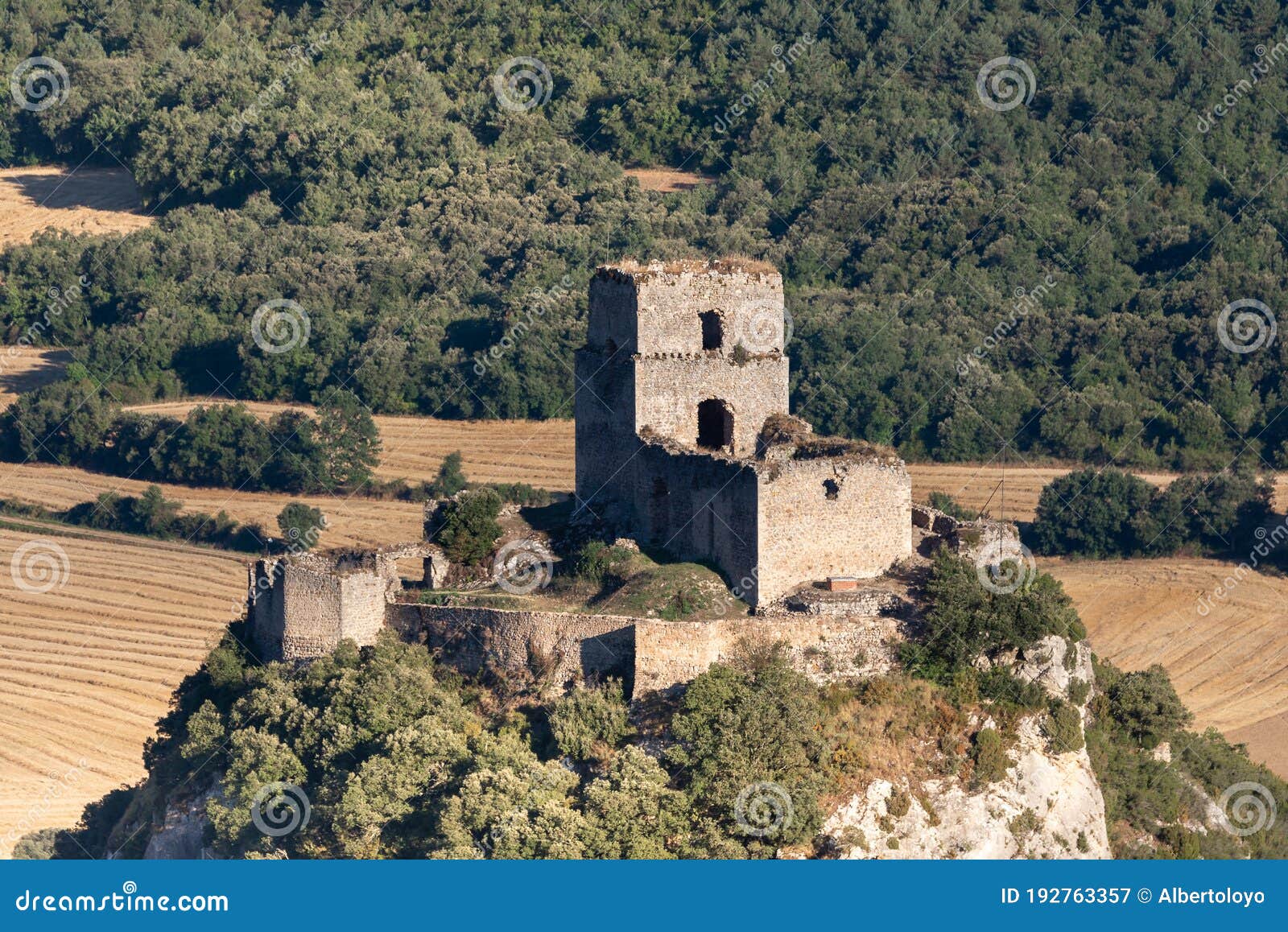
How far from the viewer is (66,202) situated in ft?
315

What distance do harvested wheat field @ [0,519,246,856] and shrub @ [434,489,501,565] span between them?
454 inches

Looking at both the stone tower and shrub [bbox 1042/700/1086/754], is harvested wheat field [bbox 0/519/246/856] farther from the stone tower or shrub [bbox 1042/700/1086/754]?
shrub [bbox 1042/700/1086/754]

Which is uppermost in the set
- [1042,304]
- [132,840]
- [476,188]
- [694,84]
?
[694,84]

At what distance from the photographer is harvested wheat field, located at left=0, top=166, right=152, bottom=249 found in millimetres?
92375

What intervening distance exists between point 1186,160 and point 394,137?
28.0 metres

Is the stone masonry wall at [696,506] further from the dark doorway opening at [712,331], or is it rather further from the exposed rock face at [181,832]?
the exposed rock face at [181,832]

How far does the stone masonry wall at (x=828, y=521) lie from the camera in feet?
132

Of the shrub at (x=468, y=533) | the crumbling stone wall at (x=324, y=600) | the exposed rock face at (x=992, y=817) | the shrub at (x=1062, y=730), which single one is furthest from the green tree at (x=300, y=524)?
the exposed rock face at (x=992, y=817)

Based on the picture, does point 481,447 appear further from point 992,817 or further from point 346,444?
point 992,817

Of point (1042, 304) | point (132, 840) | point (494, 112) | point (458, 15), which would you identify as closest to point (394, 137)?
point (494, 112)

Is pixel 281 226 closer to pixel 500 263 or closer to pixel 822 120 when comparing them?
pixel 500 263

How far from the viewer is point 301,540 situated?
65.2m

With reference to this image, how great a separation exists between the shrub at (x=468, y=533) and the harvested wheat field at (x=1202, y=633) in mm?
20780

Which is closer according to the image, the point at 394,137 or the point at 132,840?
the point at 132,840
